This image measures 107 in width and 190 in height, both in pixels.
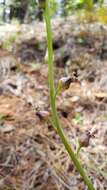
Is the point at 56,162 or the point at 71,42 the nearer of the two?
the point at 56,162

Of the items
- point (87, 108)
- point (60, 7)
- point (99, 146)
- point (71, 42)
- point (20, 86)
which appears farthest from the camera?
point (60, 7)

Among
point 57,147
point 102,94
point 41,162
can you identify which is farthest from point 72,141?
point 102,94

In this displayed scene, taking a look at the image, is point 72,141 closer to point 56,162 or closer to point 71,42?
point 56,162

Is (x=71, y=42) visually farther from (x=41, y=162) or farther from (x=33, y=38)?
(x=41, y=162)

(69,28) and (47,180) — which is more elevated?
(69,28)

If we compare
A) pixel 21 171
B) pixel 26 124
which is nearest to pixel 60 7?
pixel 26 124

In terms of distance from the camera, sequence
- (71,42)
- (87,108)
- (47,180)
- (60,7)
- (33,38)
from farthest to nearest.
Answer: (60,7), (33,38), (71,42), (87,108), (47,180)
